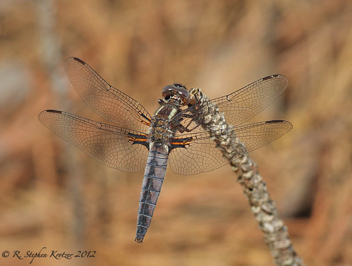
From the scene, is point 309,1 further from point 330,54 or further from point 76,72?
point 76,72

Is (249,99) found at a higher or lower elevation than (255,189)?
higher

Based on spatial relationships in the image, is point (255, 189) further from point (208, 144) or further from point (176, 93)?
point (176, 93)

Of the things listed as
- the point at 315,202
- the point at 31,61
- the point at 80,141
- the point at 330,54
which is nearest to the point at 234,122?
the point at 80,141

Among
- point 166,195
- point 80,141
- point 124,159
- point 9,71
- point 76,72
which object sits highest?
point 9,71

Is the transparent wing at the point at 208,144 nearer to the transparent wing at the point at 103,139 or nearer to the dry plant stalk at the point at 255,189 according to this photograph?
the transparent wing at the point at 103,139

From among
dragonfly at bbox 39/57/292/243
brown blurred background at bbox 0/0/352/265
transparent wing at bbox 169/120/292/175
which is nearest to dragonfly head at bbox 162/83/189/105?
dragonfly at bbox 39/57/292/243

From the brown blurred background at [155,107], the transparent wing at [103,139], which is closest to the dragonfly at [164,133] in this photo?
the transparent wing at [103,139]

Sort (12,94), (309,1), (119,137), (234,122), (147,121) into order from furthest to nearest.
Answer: (12,94)
(309,1)
(147,121)
(119,137)
(234,122)

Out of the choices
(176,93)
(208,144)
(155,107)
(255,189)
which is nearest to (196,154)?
(208,144)
